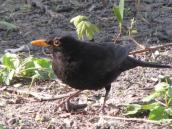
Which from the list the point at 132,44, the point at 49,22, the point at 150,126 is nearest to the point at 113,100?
the point at 150,126

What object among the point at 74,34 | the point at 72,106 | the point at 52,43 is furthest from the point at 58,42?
the point at 74,34

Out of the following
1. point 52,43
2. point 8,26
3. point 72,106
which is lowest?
point 72,106

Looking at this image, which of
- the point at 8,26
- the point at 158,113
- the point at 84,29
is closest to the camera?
the point at 158,113

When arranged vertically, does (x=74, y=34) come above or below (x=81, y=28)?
below

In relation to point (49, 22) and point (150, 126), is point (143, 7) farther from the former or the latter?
point (150, 126)

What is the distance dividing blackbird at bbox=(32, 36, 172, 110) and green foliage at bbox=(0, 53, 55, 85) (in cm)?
85

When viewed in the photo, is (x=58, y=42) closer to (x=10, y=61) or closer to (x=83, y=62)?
(x=83, y=62)

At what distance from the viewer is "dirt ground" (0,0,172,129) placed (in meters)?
5.76

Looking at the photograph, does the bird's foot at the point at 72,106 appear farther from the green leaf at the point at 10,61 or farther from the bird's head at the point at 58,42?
the green leaf at the point at 10,61

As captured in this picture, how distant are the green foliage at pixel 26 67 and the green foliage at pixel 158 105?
4.18 feet

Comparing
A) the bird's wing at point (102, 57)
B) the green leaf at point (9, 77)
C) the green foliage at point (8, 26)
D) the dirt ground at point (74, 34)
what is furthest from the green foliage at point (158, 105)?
the green foliage at point (8, 26)

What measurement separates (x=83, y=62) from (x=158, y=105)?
799mm

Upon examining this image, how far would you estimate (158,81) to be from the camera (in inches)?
262

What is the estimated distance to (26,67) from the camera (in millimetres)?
6836
